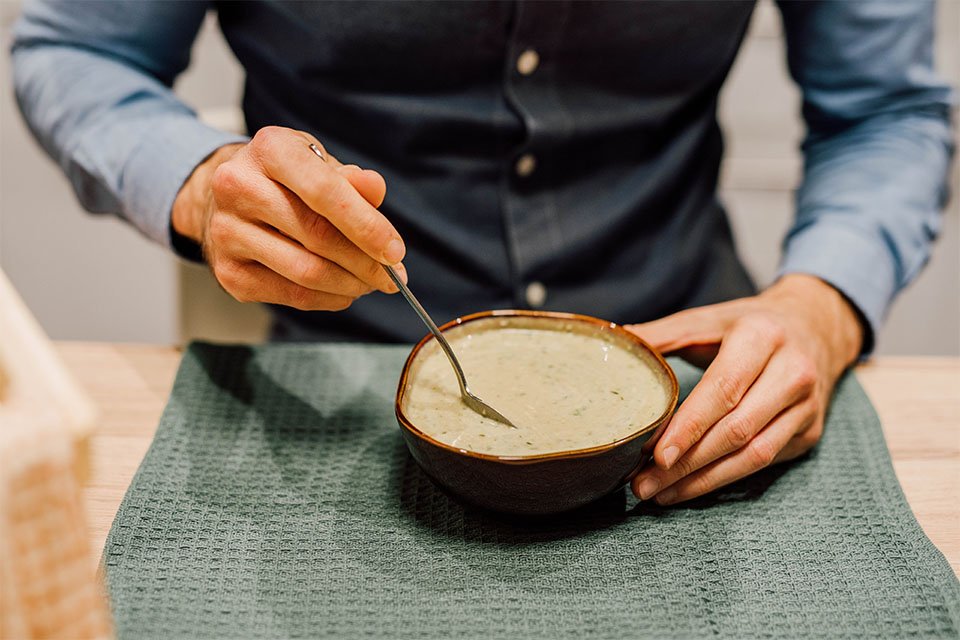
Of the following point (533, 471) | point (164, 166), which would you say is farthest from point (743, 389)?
point (164, 166)

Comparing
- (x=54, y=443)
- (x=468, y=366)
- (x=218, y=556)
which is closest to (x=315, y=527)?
(x=218, y=556)

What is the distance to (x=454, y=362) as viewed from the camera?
71 cm

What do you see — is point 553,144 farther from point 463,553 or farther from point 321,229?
point 463,553

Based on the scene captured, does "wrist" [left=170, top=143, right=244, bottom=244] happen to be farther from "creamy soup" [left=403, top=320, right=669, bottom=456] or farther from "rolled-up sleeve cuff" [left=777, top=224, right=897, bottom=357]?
"rolled-up sleeve cuff" [left=777, top=224, right=897, bottom=357]

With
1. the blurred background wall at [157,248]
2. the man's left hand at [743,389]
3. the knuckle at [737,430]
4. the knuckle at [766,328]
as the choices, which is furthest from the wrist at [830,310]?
the blurred background wall at [157,248]

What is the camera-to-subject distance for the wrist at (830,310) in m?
0.88

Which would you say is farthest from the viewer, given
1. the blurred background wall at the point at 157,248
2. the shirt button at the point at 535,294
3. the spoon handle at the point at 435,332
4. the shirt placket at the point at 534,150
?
the blurred background wall at the point at 157,248

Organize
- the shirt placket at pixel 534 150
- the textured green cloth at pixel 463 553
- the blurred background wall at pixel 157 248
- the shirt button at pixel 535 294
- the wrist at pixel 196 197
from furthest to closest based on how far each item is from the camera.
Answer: the blurred background wall at pixel 157 248
the shirt button at pixel 535 294
the shirt placket at pixel 534 150
the wrist at pixel 196 197
the textured green cloth at pixel 463 553

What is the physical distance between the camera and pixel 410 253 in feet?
3.49

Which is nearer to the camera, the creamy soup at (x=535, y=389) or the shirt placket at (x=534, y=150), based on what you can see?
the creamy soup at (x=535, y=389)

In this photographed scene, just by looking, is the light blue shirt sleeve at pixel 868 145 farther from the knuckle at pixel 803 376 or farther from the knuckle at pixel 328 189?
the knuckle at pixel 328 189

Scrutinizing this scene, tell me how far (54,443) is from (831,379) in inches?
27.4

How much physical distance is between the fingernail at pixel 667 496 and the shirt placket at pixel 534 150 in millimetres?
412

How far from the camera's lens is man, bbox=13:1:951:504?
0.88 m
